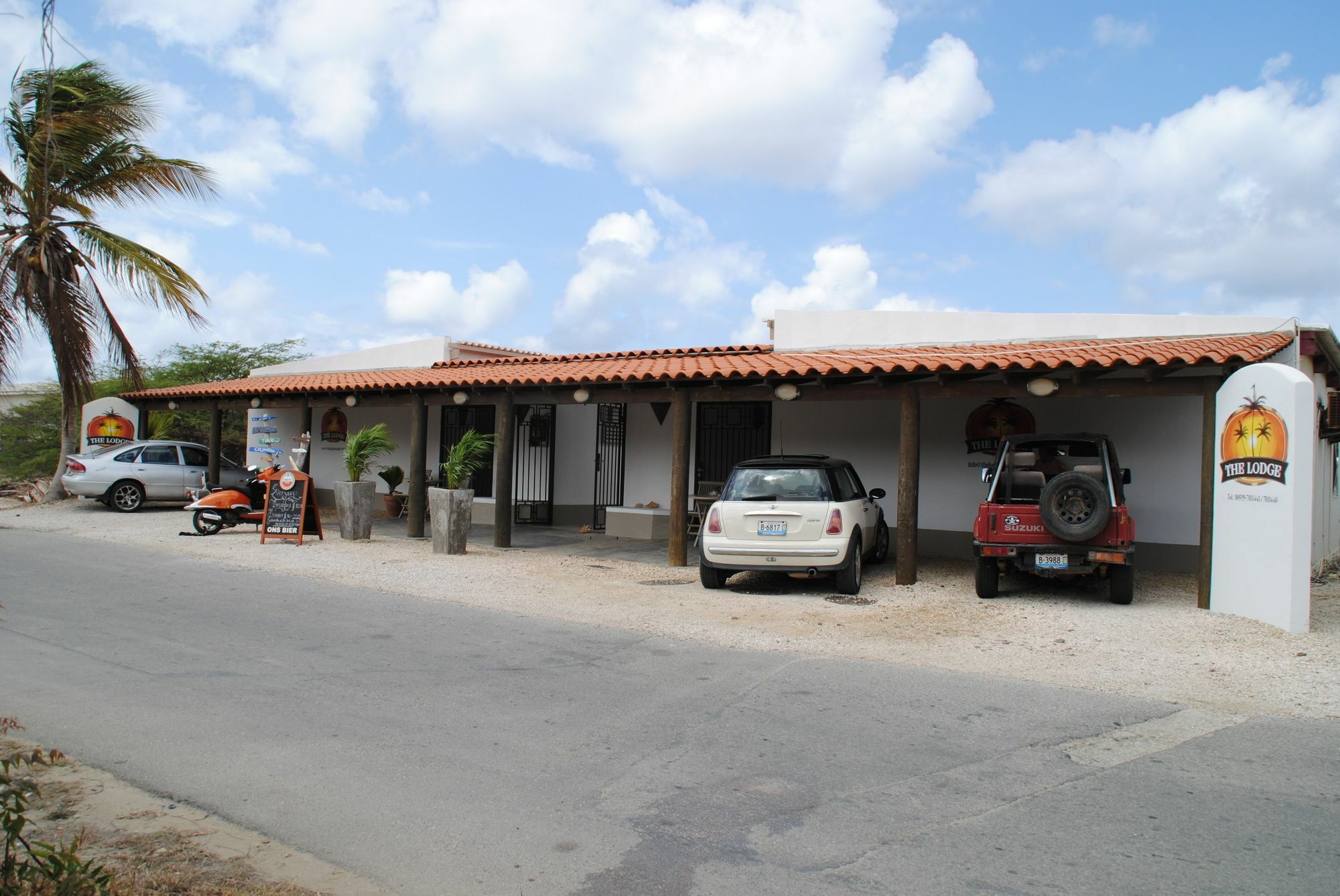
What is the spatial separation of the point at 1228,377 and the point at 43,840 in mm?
9916

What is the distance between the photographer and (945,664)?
280 inches

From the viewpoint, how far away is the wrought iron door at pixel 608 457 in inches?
703

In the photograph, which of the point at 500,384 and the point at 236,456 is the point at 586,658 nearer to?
the point at 500,384

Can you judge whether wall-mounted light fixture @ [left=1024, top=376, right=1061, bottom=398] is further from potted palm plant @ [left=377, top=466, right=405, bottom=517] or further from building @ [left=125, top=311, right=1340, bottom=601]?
potted palm plant @ [left=377, top=466, right=405, bottom=517]

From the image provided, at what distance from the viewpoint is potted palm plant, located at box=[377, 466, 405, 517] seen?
19.7 metres

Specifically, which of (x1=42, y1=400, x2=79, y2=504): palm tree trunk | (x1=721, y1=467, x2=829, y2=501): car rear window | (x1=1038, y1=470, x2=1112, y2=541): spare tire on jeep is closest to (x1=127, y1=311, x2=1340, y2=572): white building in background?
(x1=1038, y1=470, x2=1112, y2=541): spare tire on jeep

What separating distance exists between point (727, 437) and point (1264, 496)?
9.16 metres

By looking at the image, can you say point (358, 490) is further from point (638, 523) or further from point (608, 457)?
point (608, 457)

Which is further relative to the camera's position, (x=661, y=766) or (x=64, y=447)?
(x=64, y=447)

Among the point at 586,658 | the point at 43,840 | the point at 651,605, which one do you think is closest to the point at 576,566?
the point at 651,605

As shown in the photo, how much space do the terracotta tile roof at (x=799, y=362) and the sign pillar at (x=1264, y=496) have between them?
618mm

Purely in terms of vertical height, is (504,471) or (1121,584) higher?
(504,471)

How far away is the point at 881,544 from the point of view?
1341 cm

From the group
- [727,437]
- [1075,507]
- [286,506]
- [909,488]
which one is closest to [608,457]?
[727,437]
